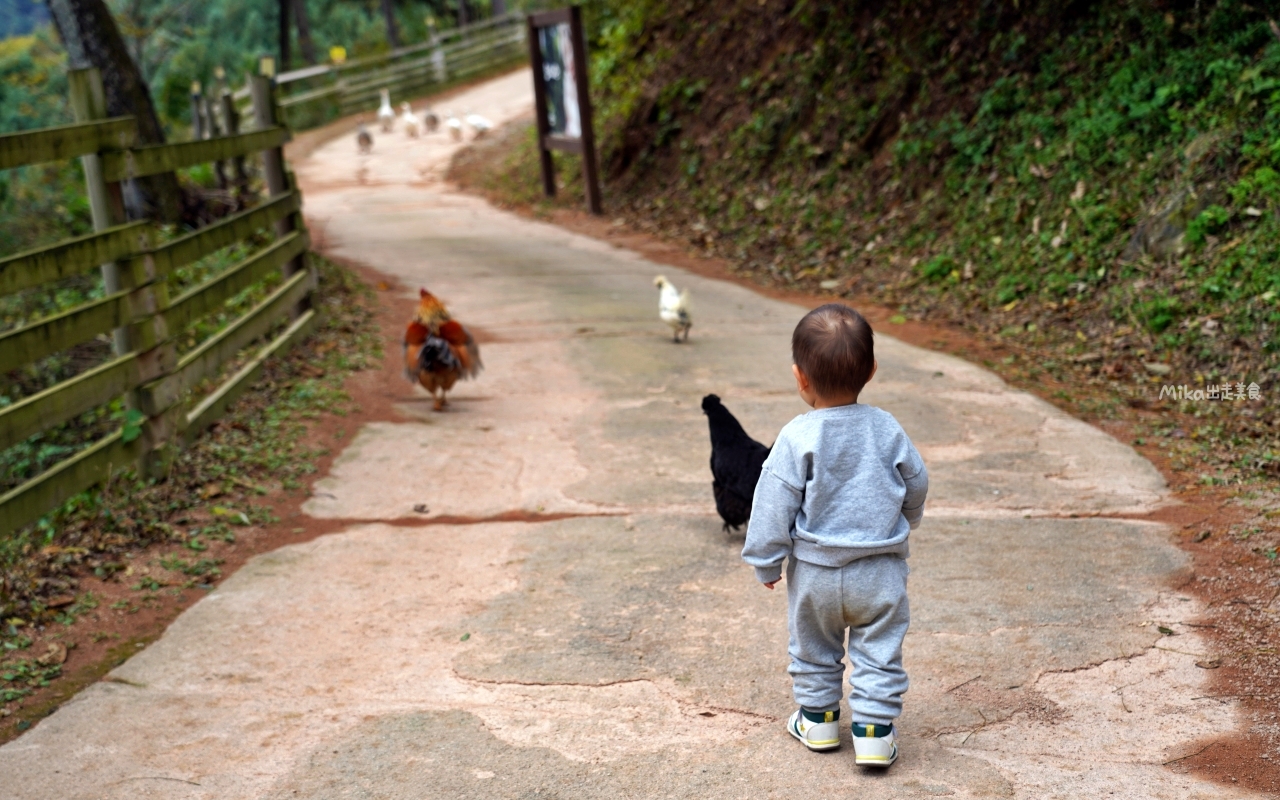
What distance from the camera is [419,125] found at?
29.6 metres

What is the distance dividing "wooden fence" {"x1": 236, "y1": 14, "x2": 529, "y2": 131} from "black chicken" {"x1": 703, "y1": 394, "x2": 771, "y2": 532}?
26752 millimetres

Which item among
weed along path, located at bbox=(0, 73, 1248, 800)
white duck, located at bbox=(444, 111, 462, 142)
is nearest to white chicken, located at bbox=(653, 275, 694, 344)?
weed along path, located at bbox=(0, 73, 1248, 800)

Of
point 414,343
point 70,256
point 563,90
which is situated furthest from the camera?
point 563,90

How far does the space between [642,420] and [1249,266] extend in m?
4.52

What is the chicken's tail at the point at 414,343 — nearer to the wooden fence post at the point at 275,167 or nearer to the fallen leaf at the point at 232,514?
the fallen leaf at the point at 232,514

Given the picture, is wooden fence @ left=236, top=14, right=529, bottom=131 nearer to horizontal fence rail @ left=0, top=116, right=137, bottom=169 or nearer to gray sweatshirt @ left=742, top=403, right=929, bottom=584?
horizontal fence rail @ left=0, top=116, right=137, bottom=169

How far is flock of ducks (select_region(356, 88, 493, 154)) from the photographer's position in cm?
2559

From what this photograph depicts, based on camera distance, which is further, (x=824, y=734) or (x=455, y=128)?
(x=455, y=128)

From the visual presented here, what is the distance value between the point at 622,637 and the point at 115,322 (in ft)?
11.2

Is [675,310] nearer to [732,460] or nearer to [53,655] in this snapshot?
[732,460]

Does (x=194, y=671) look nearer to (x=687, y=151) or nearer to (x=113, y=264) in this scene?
(x=113, y=264)

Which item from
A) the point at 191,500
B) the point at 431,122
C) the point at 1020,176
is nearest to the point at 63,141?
the point at 191,500

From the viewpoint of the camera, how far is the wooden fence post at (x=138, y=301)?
577cm

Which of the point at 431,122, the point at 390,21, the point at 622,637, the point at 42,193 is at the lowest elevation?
the point at 622,637
